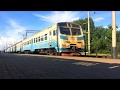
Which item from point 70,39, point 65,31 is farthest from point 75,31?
point 70,39

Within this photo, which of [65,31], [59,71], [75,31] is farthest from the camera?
[75,31]

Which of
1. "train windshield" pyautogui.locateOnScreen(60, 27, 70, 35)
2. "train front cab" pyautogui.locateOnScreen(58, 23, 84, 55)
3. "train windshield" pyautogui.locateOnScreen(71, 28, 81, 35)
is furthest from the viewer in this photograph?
"train windshield" pyautogui.locateOnScreen(71, 28, 81, 35)

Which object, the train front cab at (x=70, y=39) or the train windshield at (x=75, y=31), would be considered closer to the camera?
the train front cab at (x=70, y=39)

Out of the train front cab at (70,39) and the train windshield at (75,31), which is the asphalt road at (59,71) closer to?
the train front cab at (70,39)

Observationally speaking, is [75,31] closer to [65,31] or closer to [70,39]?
[65,31]

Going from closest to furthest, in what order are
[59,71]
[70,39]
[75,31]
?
[59,71]
[70,39]
[75,31]

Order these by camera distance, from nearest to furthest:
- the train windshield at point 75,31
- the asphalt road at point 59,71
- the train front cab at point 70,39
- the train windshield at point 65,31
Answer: the asphalt road at point 59,71 → the train front cab at point 70,39 → the train windshield at point 65,31 → the train windshield at point 75,31

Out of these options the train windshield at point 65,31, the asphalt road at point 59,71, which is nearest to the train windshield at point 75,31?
the train windshield at point 65,31

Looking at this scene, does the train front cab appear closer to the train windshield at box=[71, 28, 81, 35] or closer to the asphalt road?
the train windshield at box=[71, 28, 81, 35]

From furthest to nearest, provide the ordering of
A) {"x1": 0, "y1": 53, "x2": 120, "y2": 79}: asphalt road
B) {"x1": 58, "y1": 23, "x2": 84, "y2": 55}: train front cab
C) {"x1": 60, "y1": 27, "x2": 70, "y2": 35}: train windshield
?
{"x1": 60, "y1": 27, "x2": 70, "y2": 35}: train windshield
{"x1": 58, "y1": 23, "x2": 84, "y2": 55}: train front cab
{"x1": 0, "y1": 53, "x2": 120, "y2": 79}: asphalt road

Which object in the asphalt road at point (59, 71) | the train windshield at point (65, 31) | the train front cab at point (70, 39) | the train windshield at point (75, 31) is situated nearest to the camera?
the asphalt road at point (59, 71)

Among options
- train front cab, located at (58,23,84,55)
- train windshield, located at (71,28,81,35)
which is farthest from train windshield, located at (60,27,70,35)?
train windshield, located at (71,28,81,35)

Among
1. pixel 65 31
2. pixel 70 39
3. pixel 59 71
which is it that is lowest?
pixel 59 71
